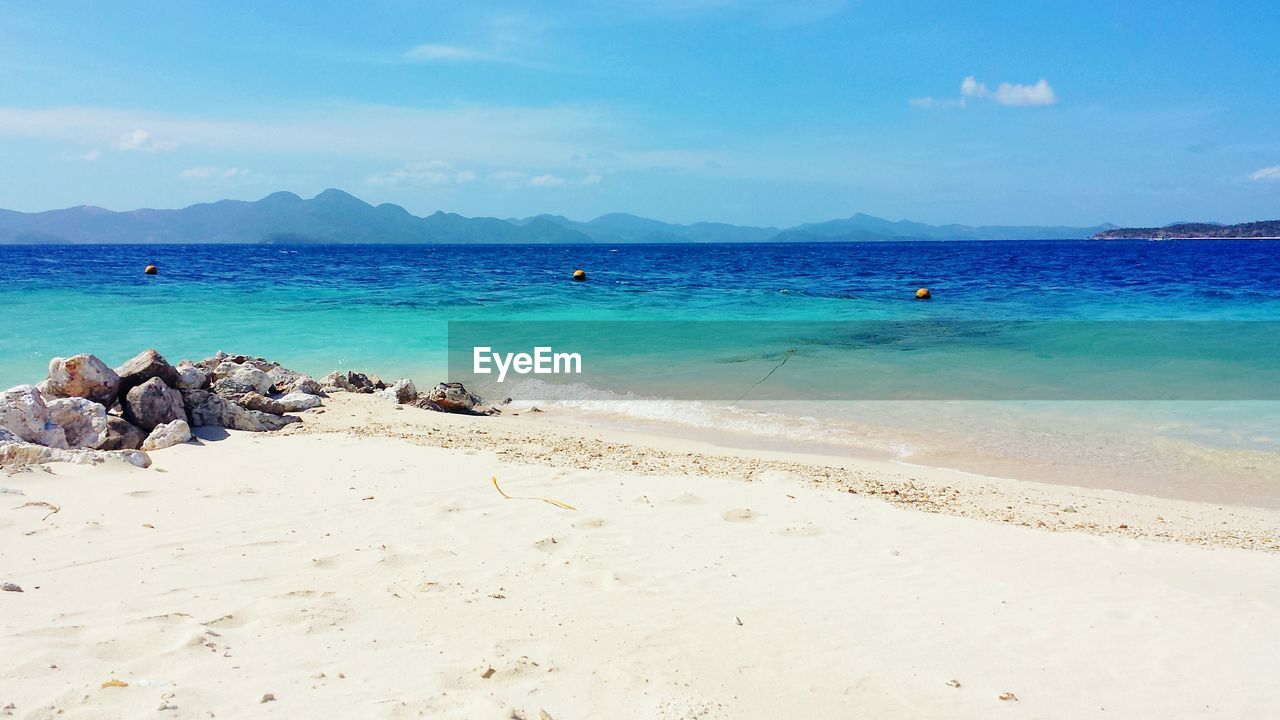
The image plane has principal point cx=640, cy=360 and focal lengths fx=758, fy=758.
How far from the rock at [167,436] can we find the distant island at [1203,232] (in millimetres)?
164802

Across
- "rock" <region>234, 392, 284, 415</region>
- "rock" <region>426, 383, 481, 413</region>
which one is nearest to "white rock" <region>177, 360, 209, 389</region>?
"rock" <region>234, 392, 284, 415</region>

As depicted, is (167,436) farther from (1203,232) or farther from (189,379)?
(1203,232)

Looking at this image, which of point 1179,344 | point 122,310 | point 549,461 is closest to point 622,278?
point 122,310

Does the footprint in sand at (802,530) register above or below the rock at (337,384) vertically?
below

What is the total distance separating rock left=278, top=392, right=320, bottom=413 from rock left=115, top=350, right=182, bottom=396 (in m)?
1.26

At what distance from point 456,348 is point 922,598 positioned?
1230 centimetres

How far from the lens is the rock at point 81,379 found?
246 inches

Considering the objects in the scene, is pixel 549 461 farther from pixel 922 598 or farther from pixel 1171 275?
pixel 1171 275

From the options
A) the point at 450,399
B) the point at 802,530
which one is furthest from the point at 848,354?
the point at 802,530

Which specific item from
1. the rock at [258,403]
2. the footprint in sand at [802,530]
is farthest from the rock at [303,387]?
the footprint in sand at [802,530]

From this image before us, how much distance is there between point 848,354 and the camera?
14.2m

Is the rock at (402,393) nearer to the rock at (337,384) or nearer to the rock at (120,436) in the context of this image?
the rock at (337,384)

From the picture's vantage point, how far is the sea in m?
8.03

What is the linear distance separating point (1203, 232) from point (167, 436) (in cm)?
18986
